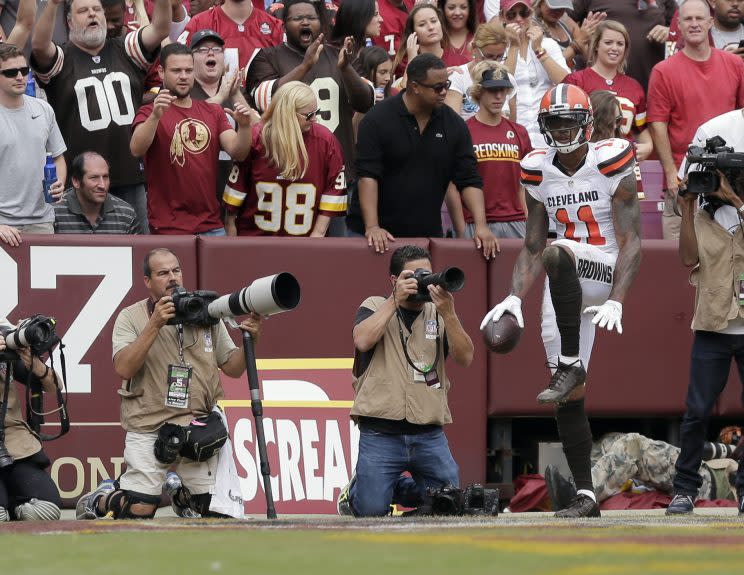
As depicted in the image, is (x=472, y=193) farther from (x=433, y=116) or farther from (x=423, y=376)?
(x=423, y=376)

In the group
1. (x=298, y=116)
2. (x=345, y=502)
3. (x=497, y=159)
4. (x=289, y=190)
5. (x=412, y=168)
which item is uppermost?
(x=298, y=116)

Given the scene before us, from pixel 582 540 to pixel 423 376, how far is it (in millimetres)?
2660

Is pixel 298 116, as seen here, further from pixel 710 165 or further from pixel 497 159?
pixel 710 165

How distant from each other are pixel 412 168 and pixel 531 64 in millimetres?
2281

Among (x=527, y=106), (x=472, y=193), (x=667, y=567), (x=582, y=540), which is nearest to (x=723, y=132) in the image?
(x=472, y=193)

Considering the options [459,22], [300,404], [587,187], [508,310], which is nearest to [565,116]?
[587,187]

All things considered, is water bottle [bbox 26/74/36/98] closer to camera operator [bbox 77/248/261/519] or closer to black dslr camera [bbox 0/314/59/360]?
camera operator [bbox 77/248/261/519]

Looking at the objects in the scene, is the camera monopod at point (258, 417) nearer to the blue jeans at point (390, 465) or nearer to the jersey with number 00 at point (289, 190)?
the blue jeans at point (390, 465)

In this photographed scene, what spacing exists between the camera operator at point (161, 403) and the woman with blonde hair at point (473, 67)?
332cm

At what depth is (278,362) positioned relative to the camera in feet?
30.0

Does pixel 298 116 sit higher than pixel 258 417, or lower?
higher

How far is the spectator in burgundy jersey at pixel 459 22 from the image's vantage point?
11.2m

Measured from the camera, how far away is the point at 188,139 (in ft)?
30.3

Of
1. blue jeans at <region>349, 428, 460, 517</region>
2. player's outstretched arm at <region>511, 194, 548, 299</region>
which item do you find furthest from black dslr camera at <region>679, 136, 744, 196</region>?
blue jeans at <region>349, 428, 460, 517</region>
